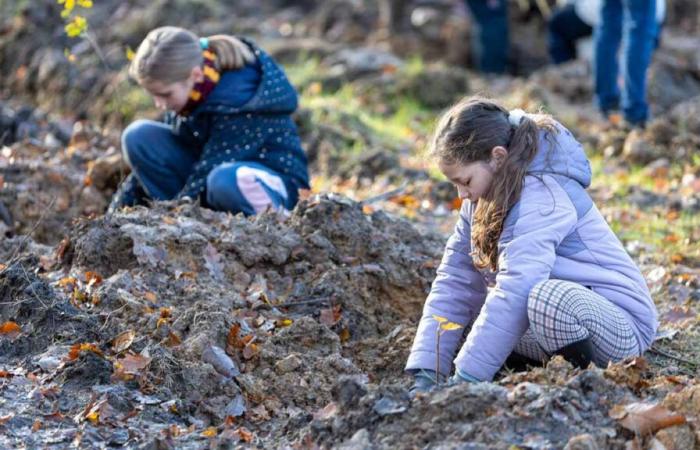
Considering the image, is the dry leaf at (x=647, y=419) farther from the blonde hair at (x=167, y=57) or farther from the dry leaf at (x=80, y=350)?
the blonde hair at (x=167, y=57)

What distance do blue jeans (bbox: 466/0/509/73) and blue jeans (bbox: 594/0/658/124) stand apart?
84.9 inches

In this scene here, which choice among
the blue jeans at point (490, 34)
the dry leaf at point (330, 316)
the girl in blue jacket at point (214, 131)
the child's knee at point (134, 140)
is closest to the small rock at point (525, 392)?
the dry leaf at point (330, 316)

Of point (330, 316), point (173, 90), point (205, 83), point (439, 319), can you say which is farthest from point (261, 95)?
point (439, 319)

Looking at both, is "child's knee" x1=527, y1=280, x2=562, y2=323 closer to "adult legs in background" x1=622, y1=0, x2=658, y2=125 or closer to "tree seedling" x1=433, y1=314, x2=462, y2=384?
"tree seedling" x1=433, y1=314, x2=462, y2=384

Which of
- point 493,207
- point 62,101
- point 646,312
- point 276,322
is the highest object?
point 493,207

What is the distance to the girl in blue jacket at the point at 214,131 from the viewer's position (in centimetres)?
533

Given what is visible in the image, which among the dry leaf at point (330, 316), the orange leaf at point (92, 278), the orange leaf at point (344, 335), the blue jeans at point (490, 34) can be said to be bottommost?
the blue jeans at point (490, 34)

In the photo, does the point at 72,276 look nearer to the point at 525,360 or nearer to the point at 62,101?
the point at 525,360

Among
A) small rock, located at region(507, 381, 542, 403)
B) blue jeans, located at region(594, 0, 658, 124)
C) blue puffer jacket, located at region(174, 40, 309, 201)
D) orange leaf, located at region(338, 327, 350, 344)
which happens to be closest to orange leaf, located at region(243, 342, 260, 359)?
orange leaf, located at region(338, 327, 350, 344)

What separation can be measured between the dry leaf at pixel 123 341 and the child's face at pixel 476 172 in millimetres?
1222

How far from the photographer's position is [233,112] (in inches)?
219

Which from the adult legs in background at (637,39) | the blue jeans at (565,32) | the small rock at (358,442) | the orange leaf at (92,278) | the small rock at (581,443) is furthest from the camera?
the blue jeans at (565,32)

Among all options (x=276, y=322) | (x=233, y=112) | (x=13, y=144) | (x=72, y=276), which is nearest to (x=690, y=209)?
(x=233, y=112)

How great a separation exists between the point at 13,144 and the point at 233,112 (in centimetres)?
216
